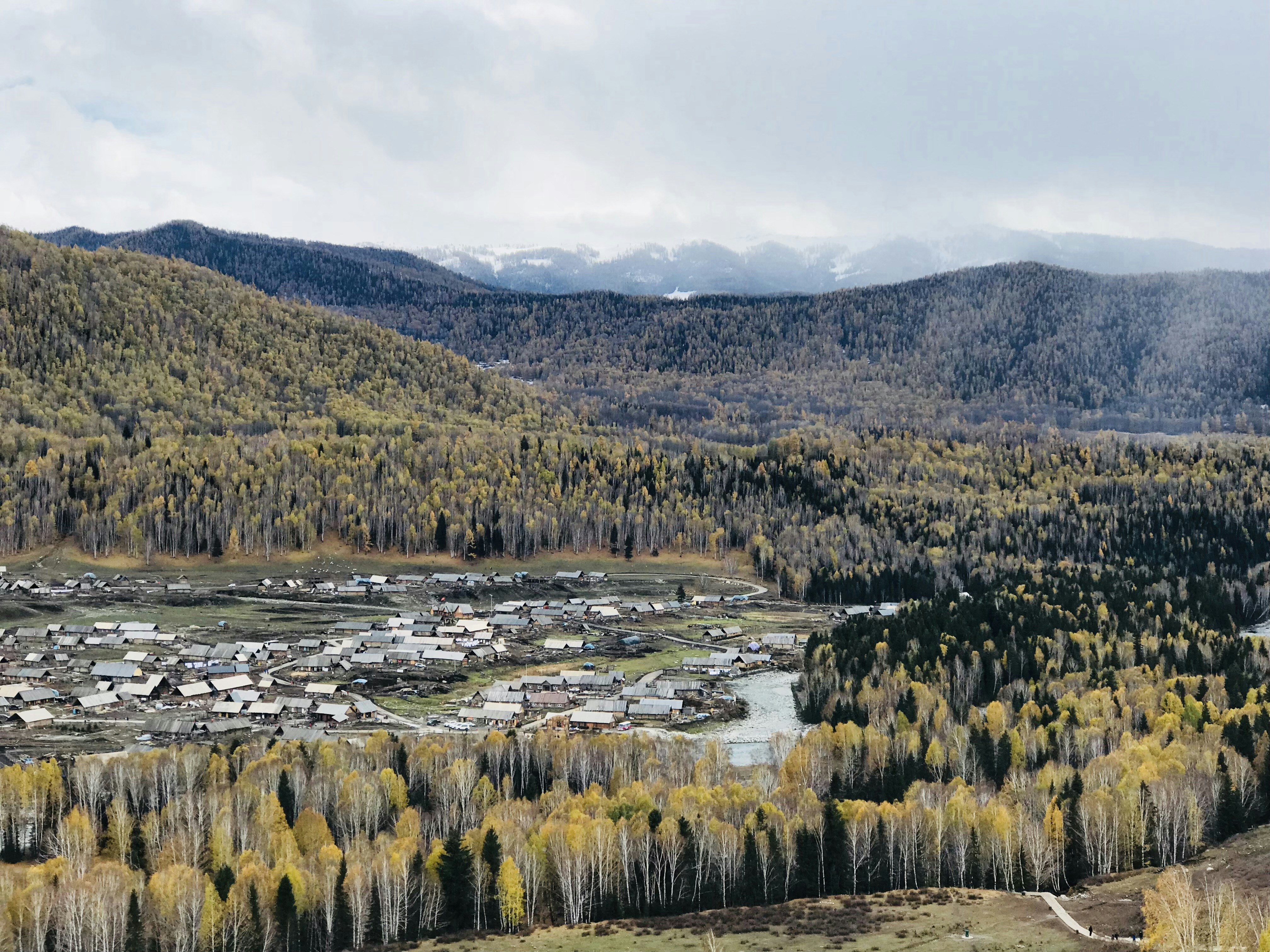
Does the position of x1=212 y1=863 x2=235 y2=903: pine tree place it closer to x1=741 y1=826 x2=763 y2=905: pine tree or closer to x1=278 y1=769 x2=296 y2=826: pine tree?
x1=278 y1=769 x2=296 y2=826: pine tree

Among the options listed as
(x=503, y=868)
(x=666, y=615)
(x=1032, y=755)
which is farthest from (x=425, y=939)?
(x=666, y=615)

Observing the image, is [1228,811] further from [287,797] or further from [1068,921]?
[287,797]

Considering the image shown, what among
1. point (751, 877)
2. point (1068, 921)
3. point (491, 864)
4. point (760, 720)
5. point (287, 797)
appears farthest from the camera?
point (760, 720)

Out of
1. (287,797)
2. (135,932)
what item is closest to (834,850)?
(287,797)

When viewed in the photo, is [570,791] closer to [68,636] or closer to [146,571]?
[68,636]

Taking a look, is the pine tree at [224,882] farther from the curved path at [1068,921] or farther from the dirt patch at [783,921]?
the curved path at [1068,921]

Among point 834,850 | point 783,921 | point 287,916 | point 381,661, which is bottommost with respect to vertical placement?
point 783,921
